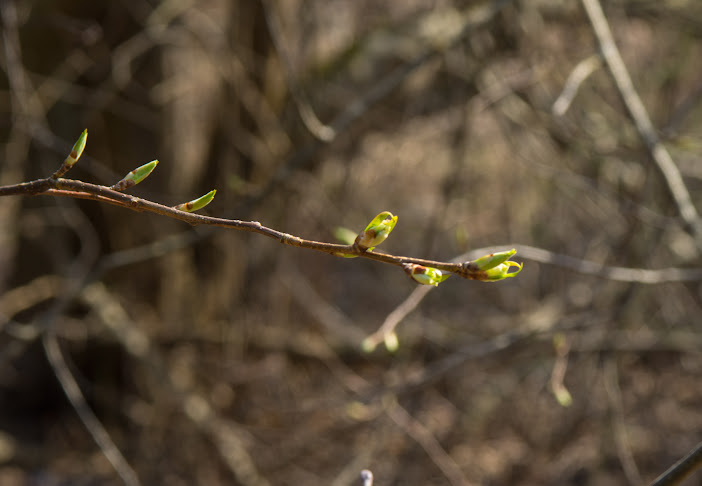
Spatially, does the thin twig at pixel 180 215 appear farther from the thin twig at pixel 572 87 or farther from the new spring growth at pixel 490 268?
the thin twig at pixel 572 87

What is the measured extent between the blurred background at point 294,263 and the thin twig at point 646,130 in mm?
861

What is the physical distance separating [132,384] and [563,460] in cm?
295

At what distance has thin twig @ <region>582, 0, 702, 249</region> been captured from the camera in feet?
6.70

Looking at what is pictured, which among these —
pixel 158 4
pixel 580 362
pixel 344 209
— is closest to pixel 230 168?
pixel 344 209

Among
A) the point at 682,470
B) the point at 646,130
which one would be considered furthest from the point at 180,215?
the point at 646,130

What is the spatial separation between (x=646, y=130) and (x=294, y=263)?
3.06 m

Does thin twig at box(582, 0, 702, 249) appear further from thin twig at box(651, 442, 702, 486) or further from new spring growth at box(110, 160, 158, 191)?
new spring growth at box(110, 160, 158, 191)

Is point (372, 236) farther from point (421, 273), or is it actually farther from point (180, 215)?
point (180, 215)

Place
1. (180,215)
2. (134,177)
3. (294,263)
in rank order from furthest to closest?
1. (294,263)
2. (134,177)
3. (180,215)

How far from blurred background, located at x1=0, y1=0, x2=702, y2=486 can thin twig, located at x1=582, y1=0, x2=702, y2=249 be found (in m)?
0.86

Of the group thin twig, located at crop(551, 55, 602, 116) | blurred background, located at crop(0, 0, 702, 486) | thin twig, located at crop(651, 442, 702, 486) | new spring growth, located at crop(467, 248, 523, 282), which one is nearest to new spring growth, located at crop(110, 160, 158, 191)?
new spring growth, located at crop(467, 248, 523, 282)

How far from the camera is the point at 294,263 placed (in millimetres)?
4820

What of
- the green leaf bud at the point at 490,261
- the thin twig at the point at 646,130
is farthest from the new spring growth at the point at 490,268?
the thin twig at the point at 646,130

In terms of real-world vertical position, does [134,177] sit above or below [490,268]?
above
